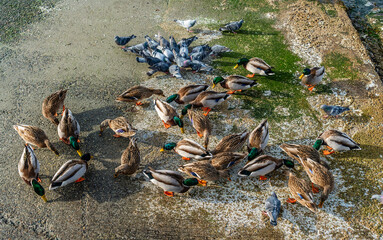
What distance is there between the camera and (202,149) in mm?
5418

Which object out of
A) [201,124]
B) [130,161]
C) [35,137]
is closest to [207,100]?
[201,124]

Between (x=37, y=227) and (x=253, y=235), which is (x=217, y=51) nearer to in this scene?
(x=253, y=235)

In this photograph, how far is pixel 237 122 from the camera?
6.34 metres

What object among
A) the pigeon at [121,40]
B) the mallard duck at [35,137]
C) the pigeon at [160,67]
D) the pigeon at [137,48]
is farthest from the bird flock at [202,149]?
the pigeon at [121,40]

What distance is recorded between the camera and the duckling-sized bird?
4992mm

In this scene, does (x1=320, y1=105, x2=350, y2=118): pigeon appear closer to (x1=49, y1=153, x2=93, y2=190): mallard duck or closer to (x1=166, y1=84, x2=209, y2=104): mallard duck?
(x1=166, y1=84, x2=209, y2=104): mallard duck

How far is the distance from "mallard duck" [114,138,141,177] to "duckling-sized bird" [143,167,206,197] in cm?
28

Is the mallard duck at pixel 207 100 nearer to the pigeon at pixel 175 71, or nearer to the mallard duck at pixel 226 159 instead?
the pigeon at pixel 175 71

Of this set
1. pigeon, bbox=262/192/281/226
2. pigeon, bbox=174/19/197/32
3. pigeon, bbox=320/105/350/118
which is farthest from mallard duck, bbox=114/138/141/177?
pigeon, bbox=174/19/197/32

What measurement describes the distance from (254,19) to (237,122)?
4178mm

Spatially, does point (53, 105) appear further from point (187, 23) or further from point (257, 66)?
point (257, 66)

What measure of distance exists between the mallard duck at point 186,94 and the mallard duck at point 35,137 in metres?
2.44

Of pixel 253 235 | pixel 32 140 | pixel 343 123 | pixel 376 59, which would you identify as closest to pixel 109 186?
pixel 32 140

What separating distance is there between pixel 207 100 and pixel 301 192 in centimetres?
259
